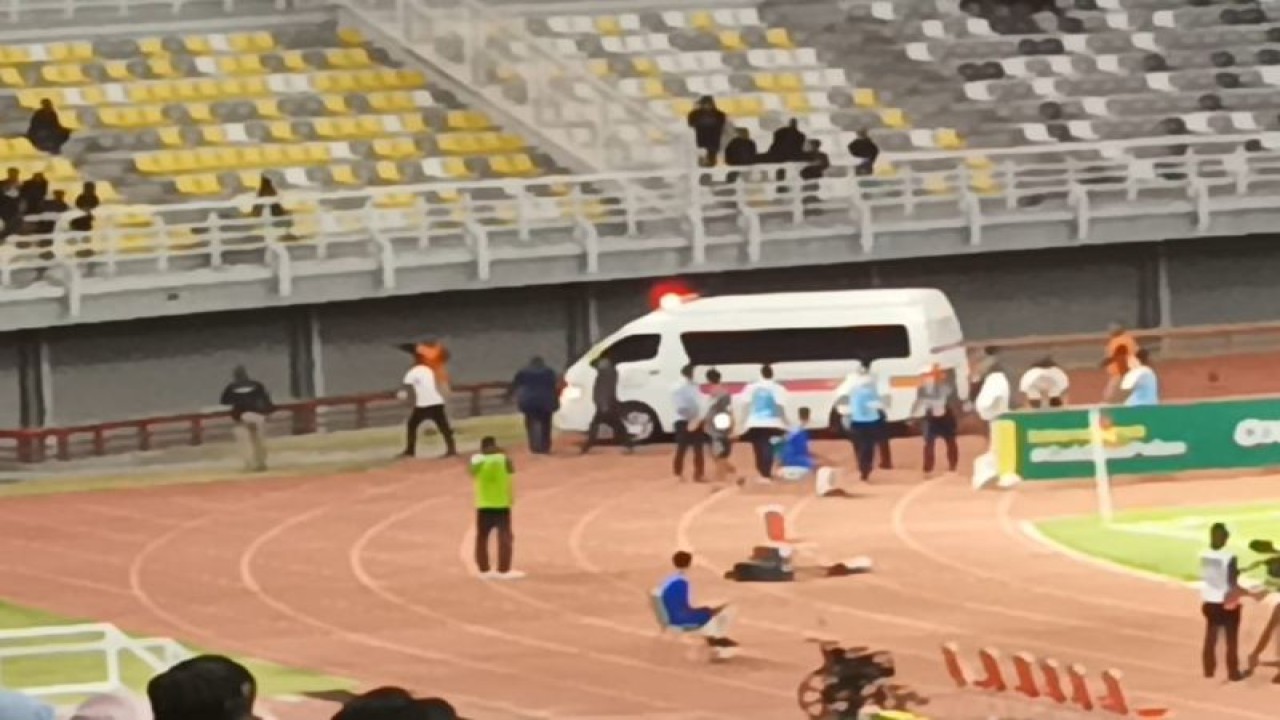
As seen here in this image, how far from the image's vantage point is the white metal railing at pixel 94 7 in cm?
4578

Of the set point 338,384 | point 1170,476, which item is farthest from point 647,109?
point 1170,476

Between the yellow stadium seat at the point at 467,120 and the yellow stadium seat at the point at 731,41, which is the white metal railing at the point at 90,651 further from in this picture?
the yellow stadium seat at the point at 731,41

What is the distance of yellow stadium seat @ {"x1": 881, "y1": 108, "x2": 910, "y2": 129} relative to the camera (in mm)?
48253

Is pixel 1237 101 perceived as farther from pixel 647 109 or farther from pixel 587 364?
pixel 587 364

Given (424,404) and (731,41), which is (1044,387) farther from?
(731,41)

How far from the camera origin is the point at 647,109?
45.6 metres

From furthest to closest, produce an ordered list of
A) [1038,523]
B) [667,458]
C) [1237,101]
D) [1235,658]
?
1. [1237,101]
2. [667,458]
3. [1038,523]
4. [1235,658]

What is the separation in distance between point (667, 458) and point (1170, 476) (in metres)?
7.09

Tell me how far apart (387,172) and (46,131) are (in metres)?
4.84

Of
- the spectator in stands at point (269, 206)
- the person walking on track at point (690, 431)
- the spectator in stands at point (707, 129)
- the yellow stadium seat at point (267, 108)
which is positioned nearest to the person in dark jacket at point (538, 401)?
the person walking on track at point (690, 431)

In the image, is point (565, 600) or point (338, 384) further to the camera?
point (338, 384)

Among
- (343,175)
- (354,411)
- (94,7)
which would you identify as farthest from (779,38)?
(354,411)

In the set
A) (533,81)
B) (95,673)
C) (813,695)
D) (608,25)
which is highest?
(608,25)

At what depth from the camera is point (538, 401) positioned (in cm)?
3700
